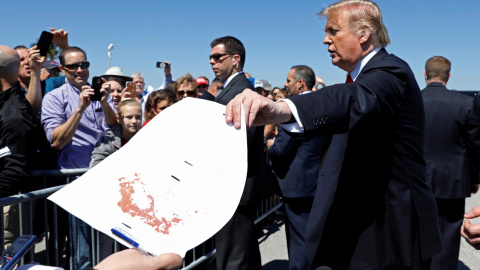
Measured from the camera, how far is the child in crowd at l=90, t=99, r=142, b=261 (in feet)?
12.5

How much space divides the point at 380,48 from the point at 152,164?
52.0 inches

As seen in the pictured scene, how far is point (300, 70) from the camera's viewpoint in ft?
18.9

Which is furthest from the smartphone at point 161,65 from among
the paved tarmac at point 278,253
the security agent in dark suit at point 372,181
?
the security agent in dark suit at point 372,181

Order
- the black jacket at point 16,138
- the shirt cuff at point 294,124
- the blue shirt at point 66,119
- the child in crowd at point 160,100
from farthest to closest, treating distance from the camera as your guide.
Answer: the child in crowd at point 160,100
the blue shirt at point 66,119
the black jacket at point 16,138
the shirt cuff at point 294,124

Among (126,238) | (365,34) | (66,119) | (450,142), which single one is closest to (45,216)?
(66,119)

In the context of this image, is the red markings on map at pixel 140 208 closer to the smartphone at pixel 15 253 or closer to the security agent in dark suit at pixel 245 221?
the smartphone at pixel 15 253

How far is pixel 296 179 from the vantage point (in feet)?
14.1

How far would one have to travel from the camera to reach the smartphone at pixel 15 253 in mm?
1084

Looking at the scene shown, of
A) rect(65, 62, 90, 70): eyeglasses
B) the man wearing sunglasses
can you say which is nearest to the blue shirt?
the man wearing sunglasses

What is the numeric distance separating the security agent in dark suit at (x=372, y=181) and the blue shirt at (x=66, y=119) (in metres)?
2.57

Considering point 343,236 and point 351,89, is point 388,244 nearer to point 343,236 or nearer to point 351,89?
point 343,236

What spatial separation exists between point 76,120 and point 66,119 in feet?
0.99

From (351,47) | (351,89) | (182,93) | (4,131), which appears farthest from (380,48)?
(182,93)

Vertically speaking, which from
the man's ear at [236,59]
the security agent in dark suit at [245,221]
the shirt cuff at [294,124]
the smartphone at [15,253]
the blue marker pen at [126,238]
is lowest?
the security agent in dark suit at [245,221]
